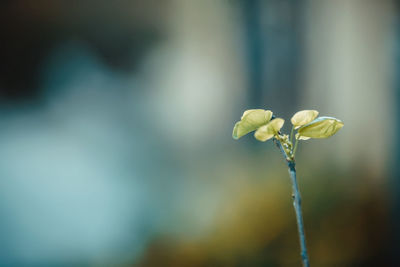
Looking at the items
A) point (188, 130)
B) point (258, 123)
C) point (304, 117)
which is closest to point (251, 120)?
point (258, 123)

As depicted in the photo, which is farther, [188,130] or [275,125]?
[188,130]

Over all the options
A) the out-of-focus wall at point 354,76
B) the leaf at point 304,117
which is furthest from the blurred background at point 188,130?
the leaf at point 304,117

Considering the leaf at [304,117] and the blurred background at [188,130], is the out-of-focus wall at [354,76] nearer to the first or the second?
the blurred background at [188,130]

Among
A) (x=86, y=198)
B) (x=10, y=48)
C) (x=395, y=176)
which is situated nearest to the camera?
(x=10, y=48)

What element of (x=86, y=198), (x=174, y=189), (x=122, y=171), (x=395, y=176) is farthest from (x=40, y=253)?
(x=395, y=176)

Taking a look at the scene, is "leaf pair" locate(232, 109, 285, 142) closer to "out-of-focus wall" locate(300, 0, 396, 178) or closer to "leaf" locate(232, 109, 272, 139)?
"leaf" locate(232, 109, 272, 139)

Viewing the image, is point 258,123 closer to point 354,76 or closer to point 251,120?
point 251,120

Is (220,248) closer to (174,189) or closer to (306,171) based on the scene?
(174,189)
